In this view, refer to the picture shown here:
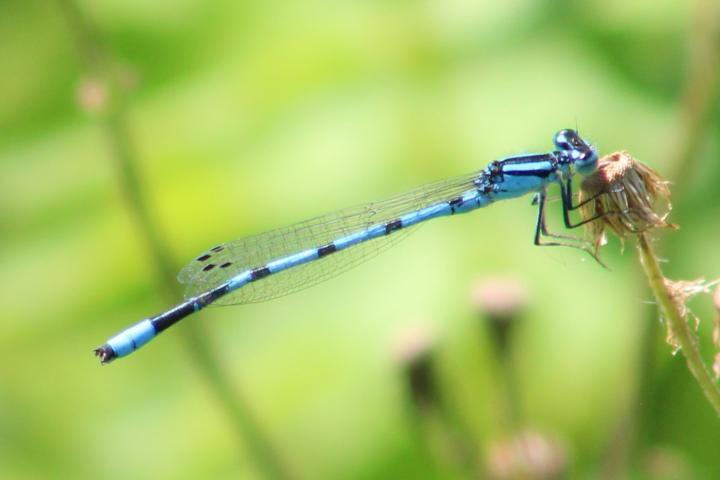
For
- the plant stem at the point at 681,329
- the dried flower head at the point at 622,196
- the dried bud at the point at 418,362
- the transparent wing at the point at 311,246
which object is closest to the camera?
the plant stem at the point at 681,329

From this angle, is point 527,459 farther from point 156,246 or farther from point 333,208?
point 333,208

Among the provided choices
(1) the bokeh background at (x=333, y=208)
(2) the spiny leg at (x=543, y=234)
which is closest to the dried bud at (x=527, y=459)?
(1) the bokeh background at (x=333, y=208)

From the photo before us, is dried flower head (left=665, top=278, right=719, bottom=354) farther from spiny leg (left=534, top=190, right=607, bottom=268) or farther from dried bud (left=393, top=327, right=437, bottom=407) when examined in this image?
dried bud (left=393, top=327, right=437, bottom=407)

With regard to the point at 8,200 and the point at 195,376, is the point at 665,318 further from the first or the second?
the point at 8,200

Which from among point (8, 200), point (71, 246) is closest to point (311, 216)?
point (71, 246)

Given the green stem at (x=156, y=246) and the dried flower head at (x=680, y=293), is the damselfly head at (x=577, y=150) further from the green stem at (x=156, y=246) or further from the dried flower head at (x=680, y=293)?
the green stem at (x=156, y=246)

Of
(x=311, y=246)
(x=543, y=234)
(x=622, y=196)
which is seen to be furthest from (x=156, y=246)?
(x=622, y=196)
